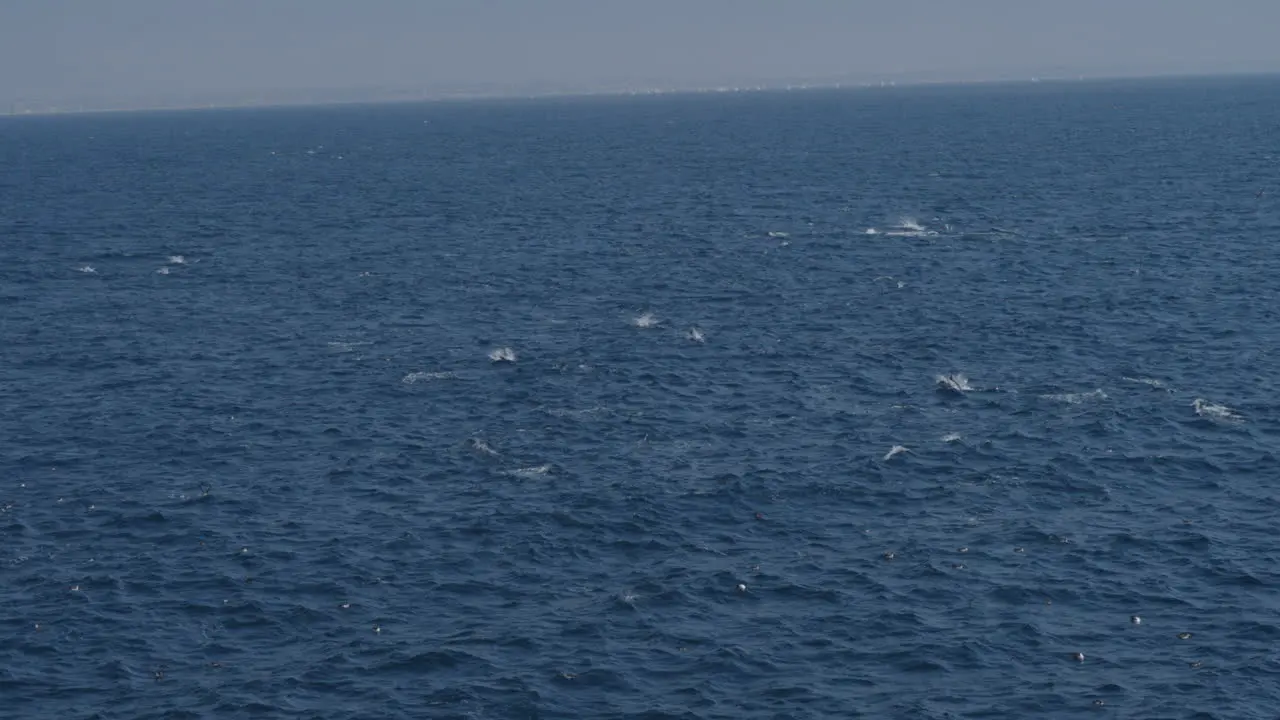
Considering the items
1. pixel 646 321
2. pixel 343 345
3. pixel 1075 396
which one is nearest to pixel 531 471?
pixel 343 345

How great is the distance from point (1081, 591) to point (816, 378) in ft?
112

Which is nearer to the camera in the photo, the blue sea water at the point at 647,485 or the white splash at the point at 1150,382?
the blue sea water at the point at 647,485

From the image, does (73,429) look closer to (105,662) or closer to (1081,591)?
(105,662)

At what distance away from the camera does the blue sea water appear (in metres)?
54.3

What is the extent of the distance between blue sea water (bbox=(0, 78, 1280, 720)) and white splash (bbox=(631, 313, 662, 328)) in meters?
0.45

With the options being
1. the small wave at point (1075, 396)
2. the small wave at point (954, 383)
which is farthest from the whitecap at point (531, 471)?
the small wave at point (1075, 396)

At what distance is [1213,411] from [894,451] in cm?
2057

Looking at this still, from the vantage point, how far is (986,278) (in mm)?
123188

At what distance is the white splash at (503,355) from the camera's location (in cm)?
9775

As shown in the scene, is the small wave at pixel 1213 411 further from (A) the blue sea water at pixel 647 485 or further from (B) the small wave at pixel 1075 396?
(B) the small wave at pixel 1075 396

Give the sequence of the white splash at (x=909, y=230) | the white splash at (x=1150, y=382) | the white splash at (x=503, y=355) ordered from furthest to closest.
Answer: the white splash at (x=909, y=230) → the white splash at (x=503, y=355) → the white splash at (x=1150, y=382)

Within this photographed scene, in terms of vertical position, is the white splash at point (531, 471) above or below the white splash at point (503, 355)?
below

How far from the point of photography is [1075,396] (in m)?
86.6

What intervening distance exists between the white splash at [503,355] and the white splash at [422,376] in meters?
4.40
